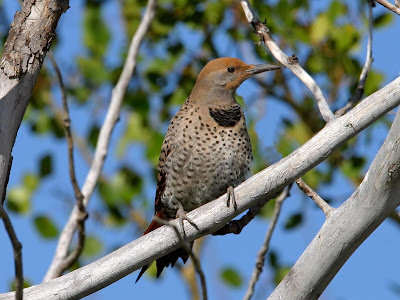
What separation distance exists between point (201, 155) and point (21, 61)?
4.48ft

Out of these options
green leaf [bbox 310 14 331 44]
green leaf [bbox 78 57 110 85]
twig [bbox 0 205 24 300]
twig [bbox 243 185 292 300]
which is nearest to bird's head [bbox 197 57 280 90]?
twig [bbox 243 185 292 300]

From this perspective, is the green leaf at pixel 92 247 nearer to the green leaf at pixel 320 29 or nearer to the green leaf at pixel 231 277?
the green leaf at pixel 231 277

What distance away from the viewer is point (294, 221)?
507cm

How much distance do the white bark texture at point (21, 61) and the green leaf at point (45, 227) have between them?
2.19 meters

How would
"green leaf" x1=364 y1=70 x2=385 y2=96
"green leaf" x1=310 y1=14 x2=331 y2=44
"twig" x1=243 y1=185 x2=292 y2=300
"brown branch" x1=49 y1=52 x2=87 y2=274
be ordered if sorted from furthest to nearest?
"green leaf" x1=310 y1=14 x2=331 y2=44, "green leaf" x1=364 y1=70 x2=385 y2=96, "brown branch" x1=49 y1=52 x2=87 y2=274, "twig" x1=243 y1=185 x2=292 y2=300

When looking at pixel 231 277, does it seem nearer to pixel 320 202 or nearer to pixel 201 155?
pixel 201 155

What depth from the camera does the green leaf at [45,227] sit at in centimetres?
507

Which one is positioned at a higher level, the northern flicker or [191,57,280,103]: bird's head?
[191,57,280,103]: bird's head

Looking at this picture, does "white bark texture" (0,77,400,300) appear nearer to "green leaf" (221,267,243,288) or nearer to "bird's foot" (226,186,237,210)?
"bird's foot" (226,186,237,210)

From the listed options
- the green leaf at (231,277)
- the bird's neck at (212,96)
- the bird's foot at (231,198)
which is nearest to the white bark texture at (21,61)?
the bird's foot at (231,198)

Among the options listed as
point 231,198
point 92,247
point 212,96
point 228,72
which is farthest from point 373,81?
point 92,247

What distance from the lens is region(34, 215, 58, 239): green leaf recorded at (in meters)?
5.07

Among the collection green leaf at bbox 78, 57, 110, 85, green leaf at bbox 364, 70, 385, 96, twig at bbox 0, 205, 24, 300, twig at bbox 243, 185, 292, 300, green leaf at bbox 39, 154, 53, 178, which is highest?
green leaf at bbox 78, 57, 110, 85

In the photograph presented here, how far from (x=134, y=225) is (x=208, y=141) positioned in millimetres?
2145
